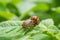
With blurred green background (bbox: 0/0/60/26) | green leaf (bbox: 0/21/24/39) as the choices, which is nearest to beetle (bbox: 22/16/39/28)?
green leaf (bbox: 0/21/24/39)

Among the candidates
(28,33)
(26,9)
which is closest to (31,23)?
(28,33)

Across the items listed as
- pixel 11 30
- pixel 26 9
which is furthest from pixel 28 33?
pixel 26 9

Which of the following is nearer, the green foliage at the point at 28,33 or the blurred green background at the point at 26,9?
the green foliage at the point at 28,33

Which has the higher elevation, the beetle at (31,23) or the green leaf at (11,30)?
the beetle at (31,23)

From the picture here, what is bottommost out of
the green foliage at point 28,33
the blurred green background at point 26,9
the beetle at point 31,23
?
the green foliage at point 28,33

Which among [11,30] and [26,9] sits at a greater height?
[26,9]

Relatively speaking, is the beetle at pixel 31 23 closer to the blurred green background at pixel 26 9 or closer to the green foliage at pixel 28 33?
the green foliage at pixel 28 33

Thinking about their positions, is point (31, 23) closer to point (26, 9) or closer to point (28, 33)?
point (28, 33)

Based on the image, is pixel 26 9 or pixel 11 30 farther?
pixel 26 9

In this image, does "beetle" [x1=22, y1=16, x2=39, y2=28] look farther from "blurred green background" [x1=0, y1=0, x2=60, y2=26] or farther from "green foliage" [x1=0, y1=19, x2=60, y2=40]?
"blurred green background" [x1=0, y1=0, x2=60, y2=26]

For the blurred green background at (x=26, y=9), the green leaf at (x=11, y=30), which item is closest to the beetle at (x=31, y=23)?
the green leaf at (x=11, y=30)

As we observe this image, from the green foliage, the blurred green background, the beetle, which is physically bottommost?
the green foliage

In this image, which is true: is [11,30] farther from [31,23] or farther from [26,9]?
[26,9]
